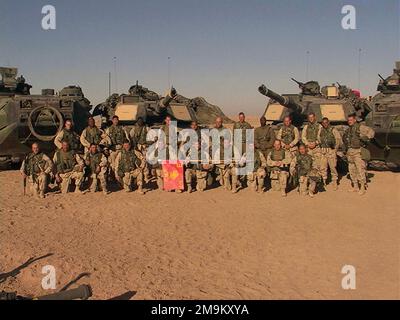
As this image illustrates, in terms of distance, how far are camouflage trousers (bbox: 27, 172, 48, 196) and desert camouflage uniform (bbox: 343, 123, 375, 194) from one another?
7.28 metres

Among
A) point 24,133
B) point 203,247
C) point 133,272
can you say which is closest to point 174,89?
point 24,133

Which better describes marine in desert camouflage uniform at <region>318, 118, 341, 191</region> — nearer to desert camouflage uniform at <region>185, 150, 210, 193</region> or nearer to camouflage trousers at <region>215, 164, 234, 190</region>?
camouflage trousers at <region>215, 164, 234, 190</region>

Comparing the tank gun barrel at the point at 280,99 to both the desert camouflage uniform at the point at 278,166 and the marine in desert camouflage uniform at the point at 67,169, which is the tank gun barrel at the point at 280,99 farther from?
the marine in desert camouflage uniform at the point at 67,169

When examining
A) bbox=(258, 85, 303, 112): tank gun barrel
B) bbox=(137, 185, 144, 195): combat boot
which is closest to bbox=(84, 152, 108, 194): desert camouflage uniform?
bbox=(137, 185, 144, 195): combat boot

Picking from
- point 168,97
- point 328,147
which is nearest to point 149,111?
point 168,97

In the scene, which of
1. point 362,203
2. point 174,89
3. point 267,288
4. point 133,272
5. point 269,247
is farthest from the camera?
point 174,89

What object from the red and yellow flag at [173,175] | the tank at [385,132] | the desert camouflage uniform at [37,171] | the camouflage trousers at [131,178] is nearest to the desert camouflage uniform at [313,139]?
the tank at [385,132]

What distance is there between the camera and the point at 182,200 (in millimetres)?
10062

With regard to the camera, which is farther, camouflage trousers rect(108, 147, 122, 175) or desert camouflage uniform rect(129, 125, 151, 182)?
desert camouflage uniform rect(129, 125, 151, 182)

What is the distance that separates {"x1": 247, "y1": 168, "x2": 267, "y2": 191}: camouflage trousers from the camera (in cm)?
1076

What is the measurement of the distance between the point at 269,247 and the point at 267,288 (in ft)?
5.00
